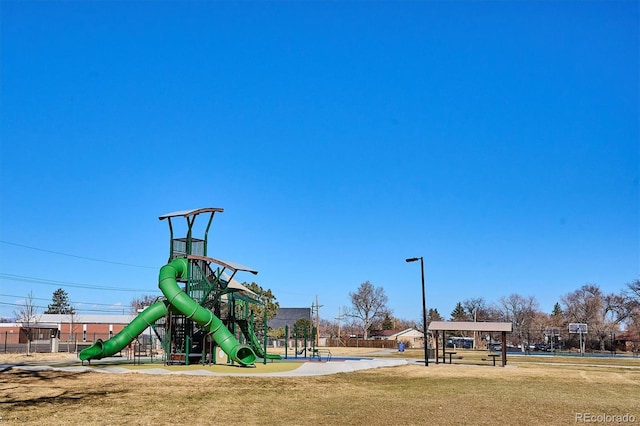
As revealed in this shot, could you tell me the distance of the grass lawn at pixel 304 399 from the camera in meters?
14.6

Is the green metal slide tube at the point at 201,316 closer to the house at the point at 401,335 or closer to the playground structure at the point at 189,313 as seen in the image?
the playground structure at the point at 189,313

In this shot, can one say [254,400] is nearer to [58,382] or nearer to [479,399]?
Answer: [479,399]

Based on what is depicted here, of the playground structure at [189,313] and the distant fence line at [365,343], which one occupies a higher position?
the playground structure at [189,313]

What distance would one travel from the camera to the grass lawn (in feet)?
48.1

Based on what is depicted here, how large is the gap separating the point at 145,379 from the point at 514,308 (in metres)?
99.9

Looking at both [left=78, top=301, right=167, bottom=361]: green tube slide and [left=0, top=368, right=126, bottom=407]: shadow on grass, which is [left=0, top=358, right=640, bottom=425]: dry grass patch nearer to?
[left=0, top=368, right=126, bottom=407]: shadow on grass

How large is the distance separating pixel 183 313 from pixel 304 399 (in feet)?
45.9

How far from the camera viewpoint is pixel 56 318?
105m

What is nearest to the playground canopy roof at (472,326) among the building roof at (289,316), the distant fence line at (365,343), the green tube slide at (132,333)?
the green tube slide at (132,333)

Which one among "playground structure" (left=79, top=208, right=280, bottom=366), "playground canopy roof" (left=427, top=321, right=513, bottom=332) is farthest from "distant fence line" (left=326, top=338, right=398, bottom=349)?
"playground structure" (left=79, top=208, right=280, bottom=366)

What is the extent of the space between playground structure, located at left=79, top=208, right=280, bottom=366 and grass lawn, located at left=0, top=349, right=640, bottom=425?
618cm

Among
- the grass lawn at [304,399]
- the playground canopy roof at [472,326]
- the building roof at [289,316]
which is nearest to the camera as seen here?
the grass lawn at [304,399]

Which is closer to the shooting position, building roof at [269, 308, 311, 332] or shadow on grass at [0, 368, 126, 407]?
shadow on grass at [0, 368, 126, 407]

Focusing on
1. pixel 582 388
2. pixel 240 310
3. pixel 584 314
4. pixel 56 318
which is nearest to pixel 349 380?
pixel 582 388
